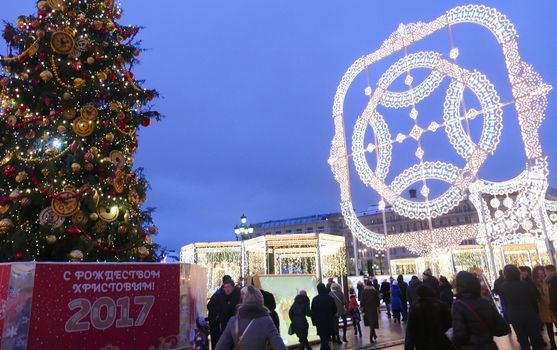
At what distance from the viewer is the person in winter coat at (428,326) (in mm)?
4262

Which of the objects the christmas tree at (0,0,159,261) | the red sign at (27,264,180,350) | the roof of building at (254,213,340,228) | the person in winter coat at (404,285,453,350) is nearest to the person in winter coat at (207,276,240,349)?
the red sign at (27,264,180,350)

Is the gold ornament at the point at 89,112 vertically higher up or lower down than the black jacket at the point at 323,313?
higher up

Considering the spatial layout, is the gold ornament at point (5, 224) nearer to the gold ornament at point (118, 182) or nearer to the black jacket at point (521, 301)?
the gold ornament at point (118, 182)

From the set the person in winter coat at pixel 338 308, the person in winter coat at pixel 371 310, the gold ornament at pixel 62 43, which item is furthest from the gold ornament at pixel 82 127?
the person in winter coat at pixel 371 310

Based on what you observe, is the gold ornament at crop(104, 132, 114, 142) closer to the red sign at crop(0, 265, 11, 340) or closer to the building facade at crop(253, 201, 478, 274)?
the red sign at crop(0, 265, 11, 340)

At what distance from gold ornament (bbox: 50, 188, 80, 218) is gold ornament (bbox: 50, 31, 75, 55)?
9.75 ft

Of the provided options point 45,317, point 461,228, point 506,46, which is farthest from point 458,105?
point 45,317

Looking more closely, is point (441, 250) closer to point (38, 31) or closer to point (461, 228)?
point (461, 228)

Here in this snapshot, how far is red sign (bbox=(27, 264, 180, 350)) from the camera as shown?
517 centimetres

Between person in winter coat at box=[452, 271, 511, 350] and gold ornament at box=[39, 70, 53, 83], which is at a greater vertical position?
gold ornament at box=[39, 70, 53, 83]

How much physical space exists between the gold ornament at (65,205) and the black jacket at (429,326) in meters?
6.09

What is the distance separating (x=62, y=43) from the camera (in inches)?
331

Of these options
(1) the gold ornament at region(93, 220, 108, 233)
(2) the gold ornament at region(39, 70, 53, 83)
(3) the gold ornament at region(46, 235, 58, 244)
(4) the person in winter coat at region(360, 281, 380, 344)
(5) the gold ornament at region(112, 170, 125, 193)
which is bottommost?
(4) the person in winter coat at region(360, 281, 380, 344)

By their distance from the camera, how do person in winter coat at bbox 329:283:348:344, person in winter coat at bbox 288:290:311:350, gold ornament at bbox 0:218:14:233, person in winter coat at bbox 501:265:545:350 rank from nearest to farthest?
person in winter coat at bbox 501:265:545:350
gold ornament at bbox 0:218:14:233
person in winter coat at bbox 288:290:311:350
person in winter coat at bbox 329:283:348:344
